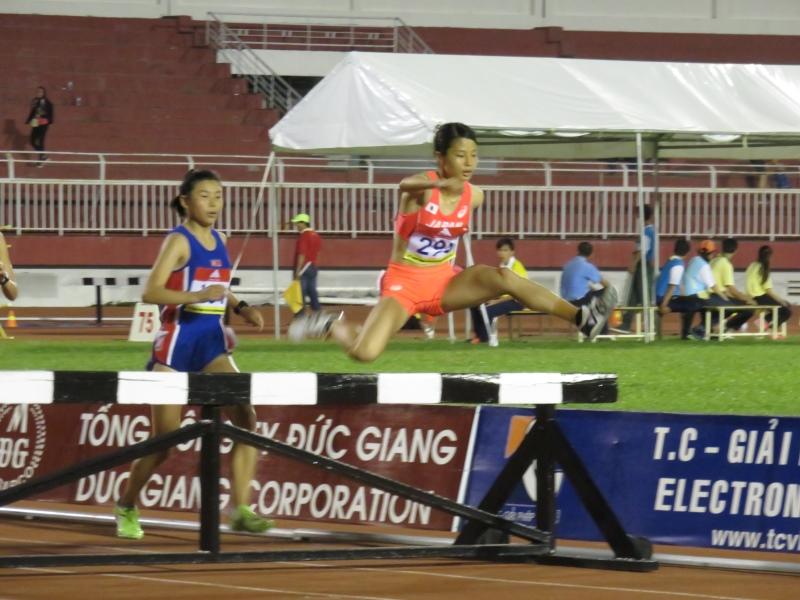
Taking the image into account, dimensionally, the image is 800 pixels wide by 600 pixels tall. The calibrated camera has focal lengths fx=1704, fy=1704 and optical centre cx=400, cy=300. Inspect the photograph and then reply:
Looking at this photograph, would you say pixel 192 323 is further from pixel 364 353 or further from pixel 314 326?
pixel 314 326

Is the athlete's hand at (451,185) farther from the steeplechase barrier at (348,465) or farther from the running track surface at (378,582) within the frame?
the running track surface at (378,582)

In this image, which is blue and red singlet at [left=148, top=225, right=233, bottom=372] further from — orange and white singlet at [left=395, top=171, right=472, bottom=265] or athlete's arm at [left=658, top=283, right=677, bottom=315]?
athlete's arm at [left=658, top=283, right=677, bottom=315]

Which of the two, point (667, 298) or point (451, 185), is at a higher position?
point (451, 185)

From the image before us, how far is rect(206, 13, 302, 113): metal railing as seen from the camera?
35656mm

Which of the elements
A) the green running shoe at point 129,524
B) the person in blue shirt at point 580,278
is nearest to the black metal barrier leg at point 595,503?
the green running shoe at point 129,524

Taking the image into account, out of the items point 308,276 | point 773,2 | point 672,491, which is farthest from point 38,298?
point 672,491

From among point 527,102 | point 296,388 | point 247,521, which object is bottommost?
point 247,521

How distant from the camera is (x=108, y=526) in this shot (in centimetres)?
978

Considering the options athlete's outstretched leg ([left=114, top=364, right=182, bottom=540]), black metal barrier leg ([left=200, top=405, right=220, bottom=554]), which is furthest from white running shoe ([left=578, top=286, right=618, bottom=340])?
black metal barrier leg ([left=200, top=405, right=220, bottom=554])

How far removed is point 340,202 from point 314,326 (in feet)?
70.0

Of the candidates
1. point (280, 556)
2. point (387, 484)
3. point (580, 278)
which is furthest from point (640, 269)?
point (280, 556)

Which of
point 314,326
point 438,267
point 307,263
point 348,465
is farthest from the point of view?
point 307,263

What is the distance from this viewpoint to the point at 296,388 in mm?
7598

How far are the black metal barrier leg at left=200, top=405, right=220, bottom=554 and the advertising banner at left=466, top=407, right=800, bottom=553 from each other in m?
2.04
